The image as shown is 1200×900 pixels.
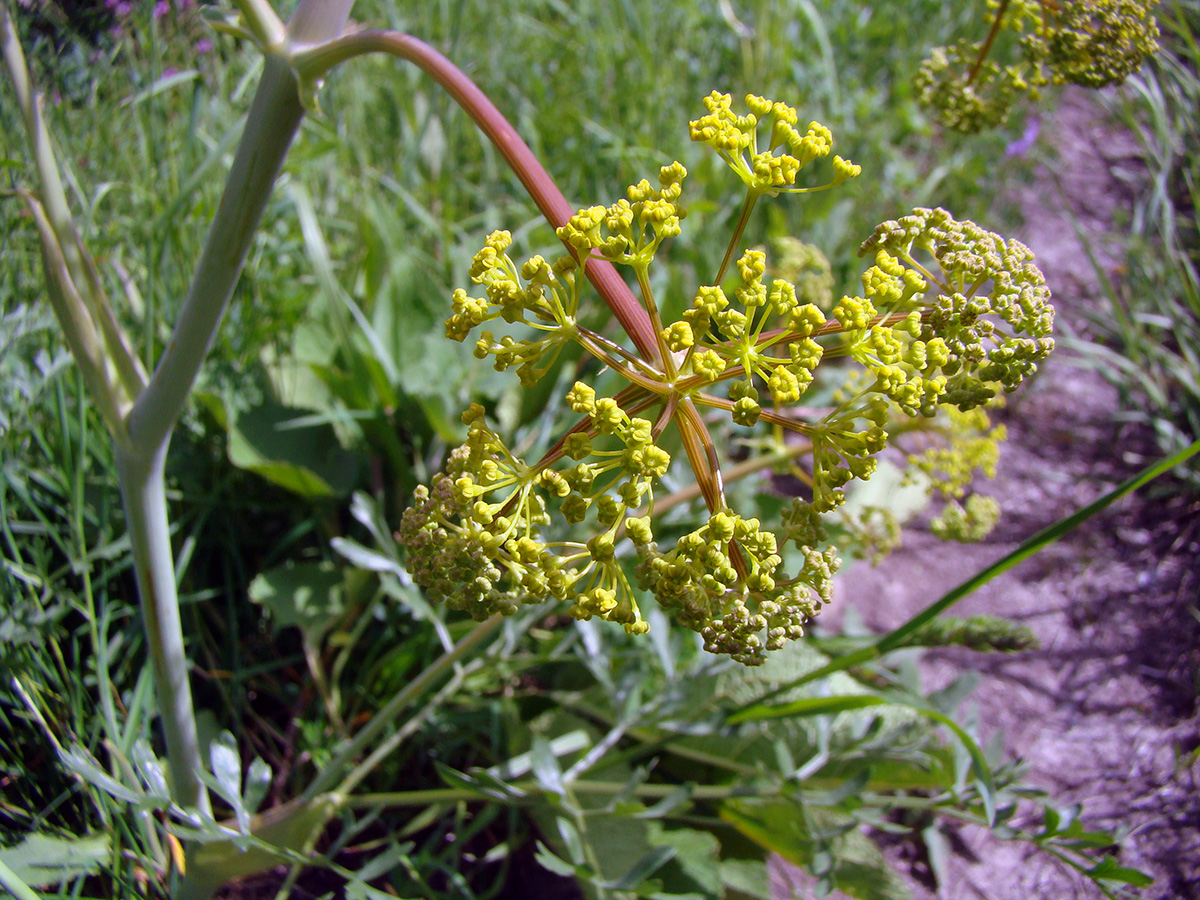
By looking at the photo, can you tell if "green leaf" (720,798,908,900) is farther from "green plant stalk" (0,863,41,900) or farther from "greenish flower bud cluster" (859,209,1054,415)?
"green plant stalk" (0,863,41,900)

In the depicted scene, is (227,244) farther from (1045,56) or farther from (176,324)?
(1045,56)

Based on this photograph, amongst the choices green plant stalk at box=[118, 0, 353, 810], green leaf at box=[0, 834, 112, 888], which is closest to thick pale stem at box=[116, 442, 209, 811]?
green plant stalk at box=[118, 0, 353, 810]

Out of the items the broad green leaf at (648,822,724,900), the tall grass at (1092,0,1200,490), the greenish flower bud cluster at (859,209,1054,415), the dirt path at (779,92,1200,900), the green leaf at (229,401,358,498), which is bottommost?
the dirt path at (779,92,1200,900)

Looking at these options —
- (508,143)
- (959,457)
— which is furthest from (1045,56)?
(508,143)

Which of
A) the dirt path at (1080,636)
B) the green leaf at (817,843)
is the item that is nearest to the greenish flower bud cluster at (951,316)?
the green leaf at (817,843)

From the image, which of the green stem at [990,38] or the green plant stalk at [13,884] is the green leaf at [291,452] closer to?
the green plant stalk at [13,884]

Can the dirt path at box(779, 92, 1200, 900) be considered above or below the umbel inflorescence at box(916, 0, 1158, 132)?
below
